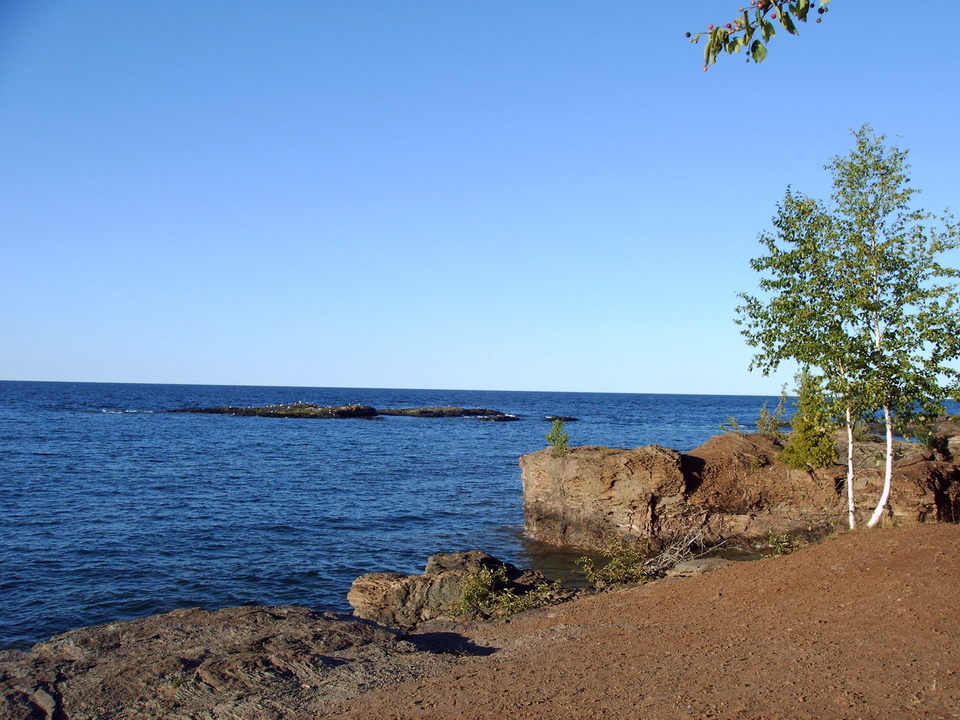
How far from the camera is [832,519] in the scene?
2195 cm

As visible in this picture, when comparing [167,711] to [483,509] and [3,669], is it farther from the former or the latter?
[483,509]

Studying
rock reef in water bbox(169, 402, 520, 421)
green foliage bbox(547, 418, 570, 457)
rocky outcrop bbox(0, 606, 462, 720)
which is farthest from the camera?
rock reef in water bbox(169, 402, 520, 421)

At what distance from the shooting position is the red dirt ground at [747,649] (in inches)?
347

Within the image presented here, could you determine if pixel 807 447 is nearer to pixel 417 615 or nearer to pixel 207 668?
pixel 417 615

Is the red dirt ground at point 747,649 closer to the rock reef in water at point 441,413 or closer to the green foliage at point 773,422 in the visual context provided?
the green foliage at point 773,422

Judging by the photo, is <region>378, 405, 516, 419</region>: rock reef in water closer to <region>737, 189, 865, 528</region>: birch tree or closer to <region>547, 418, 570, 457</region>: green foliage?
<region>547, 418, 570, 457</region>: green foliage

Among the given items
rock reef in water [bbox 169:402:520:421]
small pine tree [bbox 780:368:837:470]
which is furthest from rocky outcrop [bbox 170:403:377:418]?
small pine tree [bbox 780:368:837:470]

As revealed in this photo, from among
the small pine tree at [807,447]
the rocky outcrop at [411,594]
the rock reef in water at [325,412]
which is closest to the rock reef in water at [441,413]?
the rock reef in water at [325,412]

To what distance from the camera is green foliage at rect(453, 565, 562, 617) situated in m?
16.4

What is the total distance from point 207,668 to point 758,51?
10255 mm

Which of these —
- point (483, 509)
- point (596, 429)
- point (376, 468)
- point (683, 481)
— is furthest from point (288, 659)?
point (596, 429)

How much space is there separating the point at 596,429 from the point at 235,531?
63.1 meters

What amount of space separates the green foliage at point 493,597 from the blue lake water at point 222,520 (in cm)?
398

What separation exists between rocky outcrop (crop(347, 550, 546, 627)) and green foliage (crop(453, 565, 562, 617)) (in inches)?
12.5
